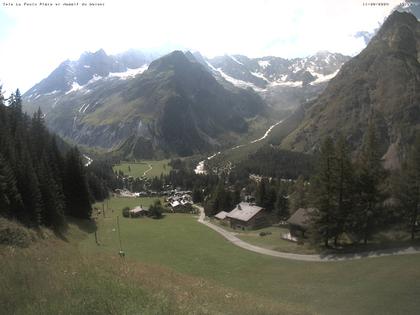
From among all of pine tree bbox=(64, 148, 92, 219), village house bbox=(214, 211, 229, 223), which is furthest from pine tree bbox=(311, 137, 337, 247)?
village house bbox=(214, 211, 229, 223)

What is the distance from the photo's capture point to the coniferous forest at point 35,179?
51.3 metres

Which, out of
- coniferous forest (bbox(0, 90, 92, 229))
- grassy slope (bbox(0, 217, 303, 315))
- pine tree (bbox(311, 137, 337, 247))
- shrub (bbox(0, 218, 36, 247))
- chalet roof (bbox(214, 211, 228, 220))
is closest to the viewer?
grassy slope (bbox(0, 217, 303, 315))

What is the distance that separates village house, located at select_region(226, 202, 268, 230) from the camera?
94.2 meters

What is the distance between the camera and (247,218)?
9431cm

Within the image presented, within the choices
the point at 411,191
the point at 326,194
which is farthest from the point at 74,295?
the point at 411,191

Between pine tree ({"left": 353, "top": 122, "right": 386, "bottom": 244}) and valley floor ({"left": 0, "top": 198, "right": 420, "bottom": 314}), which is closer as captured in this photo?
valley floor ({"left": 0, "top": 198, "right": 420, "bottom": 314})

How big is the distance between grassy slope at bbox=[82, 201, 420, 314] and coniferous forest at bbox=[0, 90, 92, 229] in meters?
9.59

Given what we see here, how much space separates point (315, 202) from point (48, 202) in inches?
1578

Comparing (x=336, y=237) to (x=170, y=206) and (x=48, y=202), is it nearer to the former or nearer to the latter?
(x=48, y=202)

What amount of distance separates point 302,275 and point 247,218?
178 feet

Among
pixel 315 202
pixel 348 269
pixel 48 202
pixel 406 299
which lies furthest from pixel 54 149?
pixel 406 299

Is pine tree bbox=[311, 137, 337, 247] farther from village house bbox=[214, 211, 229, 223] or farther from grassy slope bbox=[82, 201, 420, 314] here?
village house bbox=[214, 211, 229, 223]

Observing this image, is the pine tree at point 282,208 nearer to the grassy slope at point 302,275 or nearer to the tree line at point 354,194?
the grassy slope at point 302,275

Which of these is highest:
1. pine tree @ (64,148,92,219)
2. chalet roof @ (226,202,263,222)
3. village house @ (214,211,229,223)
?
pine tree @ (64,148,92,219)
